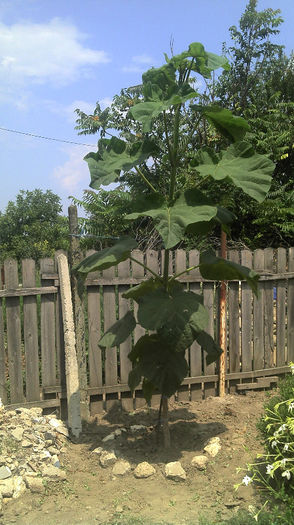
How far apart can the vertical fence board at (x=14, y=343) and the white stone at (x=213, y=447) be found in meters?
1.81

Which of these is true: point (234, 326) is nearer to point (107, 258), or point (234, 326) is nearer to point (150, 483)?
point (150, 483)

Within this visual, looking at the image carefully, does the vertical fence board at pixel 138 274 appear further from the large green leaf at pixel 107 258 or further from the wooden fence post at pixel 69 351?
the large green leaf at pixel 107 258

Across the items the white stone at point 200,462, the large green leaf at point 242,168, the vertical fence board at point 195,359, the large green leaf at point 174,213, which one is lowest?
the white stone at point 200,462

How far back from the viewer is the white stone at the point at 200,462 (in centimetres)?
373

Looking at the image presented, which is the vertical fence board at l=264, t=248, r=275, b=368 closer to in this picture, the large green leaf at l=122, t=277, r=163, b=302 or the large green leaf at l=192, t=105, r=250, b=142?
the large green leaf at l=122, t=277, r=163, b=302

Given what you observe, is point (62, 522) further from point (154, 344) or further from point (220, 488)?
point (154, 344)

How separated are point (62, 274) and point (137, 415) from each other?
1583 millimetres

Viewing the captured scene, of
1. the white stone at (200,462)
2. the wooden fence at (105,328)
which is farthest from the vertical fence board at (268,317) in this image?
the white stone at (200,462)

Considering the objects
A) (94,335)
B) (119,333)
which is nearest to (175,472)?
(119,333)

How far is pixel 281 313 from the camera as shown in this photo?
19.0 ft

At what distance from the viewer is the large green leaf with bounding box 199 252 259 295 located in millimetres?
3632

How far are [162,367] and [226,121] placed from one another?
6.21ft

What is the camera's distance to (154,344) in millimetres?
3777

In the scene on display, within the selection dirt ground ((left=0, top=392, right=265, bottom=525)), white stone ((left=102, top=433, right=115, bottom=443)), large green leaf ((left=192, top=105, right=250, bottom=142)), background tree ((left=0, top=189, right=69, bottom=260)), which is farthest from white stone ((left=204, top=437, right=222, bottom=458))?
background tree ((left=0, top=189, right=69, bottom=260))
